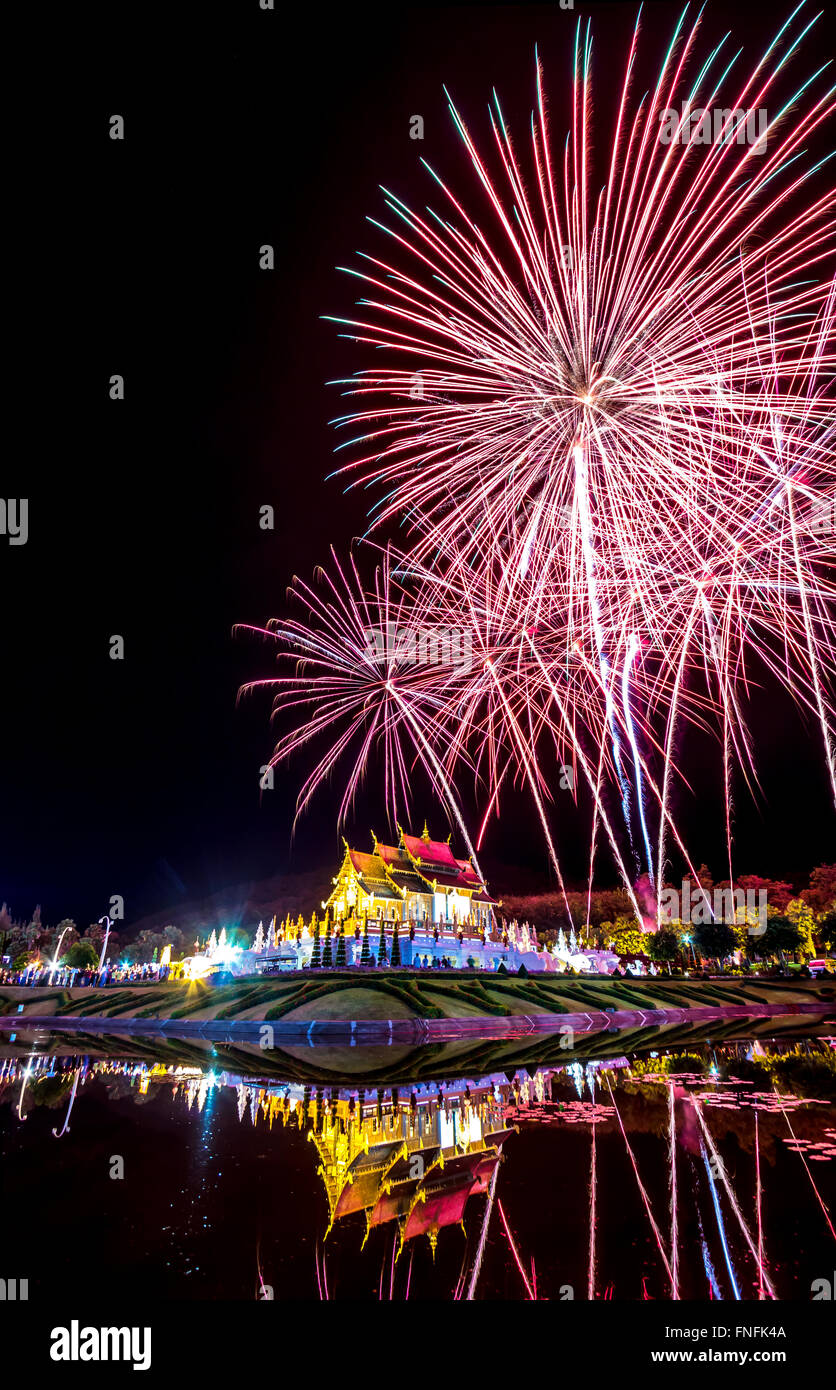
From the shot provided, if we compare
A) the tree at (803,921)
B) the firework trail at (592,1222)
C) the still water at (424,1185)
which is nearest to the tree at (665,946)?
the tree at (803,921)

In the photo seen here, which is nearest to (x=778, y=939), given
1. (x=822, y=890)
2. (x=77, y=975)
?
(x=822, y=890)

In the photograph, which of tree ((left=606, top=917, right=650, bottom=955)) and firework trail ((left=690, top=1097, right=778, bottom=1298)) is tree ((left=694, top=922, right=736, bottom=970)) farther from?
firework trail ((left=690, top=1097, right=778, bottom=1298))

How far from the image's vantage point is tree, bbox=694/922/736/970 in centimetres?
7012

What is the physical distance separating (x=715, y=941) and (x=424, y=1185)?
2755 inches

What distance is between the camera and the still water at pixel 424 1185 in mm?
7070

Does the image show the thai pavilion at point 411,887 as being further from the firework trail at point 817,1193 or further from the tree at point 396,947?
the firework trail at point 817,1193

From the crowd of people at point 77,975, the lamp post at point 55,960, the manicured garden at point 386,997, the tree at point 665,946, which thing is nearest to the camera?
the manicured garden at point 386,997

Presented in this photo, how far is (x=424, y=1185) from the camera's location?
10.1m

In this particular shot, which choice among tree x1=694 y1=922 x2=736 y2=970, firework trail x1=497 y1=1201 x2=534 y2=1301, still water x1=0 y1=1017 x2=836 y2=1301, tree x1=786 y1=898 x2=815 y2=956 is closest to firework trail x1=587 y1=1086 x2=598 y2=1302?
still water x1=0 y1=1017 x2=836 y2=1301

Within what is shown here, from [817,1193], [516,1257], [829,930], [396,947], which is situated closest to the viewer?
[516,1257]

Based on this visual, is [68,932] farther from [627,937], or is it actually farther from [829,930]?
[829,930]

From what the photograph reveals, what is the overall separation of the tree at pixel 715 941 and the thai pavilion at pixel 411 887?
71.7ft

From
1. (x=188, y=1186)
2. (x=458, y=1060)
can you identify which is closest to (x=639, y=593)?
(x=458, y=1060)
